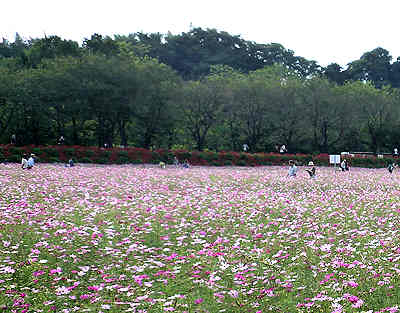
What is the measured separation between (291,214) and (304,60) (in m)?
82.5

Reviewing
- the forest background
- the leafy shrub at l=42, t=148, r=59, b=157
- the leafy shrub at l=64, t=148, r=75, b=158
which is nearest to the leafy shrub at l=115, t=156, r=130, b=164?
the leafy shrub at l=64, t=148, r=75, b=158

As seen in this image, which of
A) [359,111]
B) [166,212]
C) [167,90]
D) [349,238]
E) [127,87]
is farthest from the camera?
[359,111]

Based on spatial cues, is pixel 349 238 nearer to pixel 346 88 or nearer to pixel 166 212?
pixel 166 212

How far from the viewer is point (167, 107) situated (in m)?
42.0

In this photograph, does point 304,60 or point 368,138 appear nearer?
point 368,138

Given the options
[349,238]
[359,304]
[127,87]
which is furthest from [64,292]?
[127,87]

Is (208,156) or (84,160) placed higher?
(208,156)

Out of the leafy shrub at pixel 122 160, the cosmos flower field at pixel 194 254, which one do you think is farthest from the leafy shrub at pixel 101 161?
the cosmos flower field at pixel 194 254

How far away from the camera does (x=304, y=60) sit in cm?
8962

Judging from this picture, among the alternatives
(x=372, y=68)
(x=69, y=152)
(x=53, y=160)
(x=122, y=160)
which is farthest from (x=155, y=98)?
(x=372, y=68)

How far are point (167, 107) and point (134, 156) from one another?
30.9 feet

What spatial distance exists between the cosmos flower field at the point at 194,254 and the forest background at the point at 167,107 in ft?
82.9

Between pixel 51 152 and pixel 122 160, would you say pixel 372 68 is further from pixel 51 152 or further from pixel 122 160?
pixel 51 152

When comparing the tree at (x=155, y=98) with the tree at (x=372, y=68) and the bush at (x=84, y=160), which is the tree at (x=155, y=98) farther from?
the tree at (x=372, y=68)
